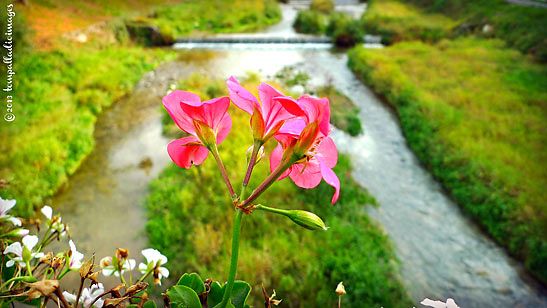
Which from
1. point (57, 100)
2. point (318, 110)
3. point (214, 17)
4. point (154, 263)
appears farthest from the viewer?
point (214, 17)

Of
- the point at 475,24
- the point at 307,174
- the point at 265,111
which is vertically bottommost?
the point at 475,24

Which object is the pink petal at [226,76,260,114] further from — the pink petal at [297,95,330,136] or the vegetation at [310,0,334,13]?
the vegetation at [310,0,334,13]

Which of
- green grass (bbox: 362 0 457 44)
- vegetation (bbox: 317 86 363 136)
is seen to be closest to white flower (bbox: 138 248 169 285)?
vegetation (bbox: 317 86 363 136)

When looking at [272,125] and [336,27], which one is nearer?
[272,125]

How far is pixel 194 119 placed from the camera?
48 centimetres

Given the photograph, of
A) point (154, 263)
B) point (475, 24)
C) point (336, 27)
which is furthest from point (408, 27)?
point (154, 263)

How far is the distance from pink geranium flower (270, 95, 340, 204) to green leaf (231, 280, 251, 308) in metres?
0.19

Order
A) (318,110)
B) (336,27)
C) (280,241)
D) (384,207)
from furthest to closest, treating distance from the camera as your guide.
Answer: (336,27)
(384,207)
(280,241)
(318,110)

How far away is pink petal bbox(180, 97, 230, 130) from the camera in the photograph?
457 millimetres

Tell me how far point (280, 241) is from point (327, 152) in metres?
3.00

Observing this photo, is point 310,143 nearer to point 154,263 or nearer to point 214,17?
point 154,263

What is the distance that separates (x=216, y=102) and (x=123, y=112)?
708 cm

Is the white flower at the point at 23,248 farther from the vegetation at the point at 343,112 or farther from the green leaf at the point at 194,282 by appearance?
the vegetation at the point at 343,112

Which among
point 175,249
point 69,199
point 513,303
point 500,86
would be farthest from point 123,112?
point 500,86
